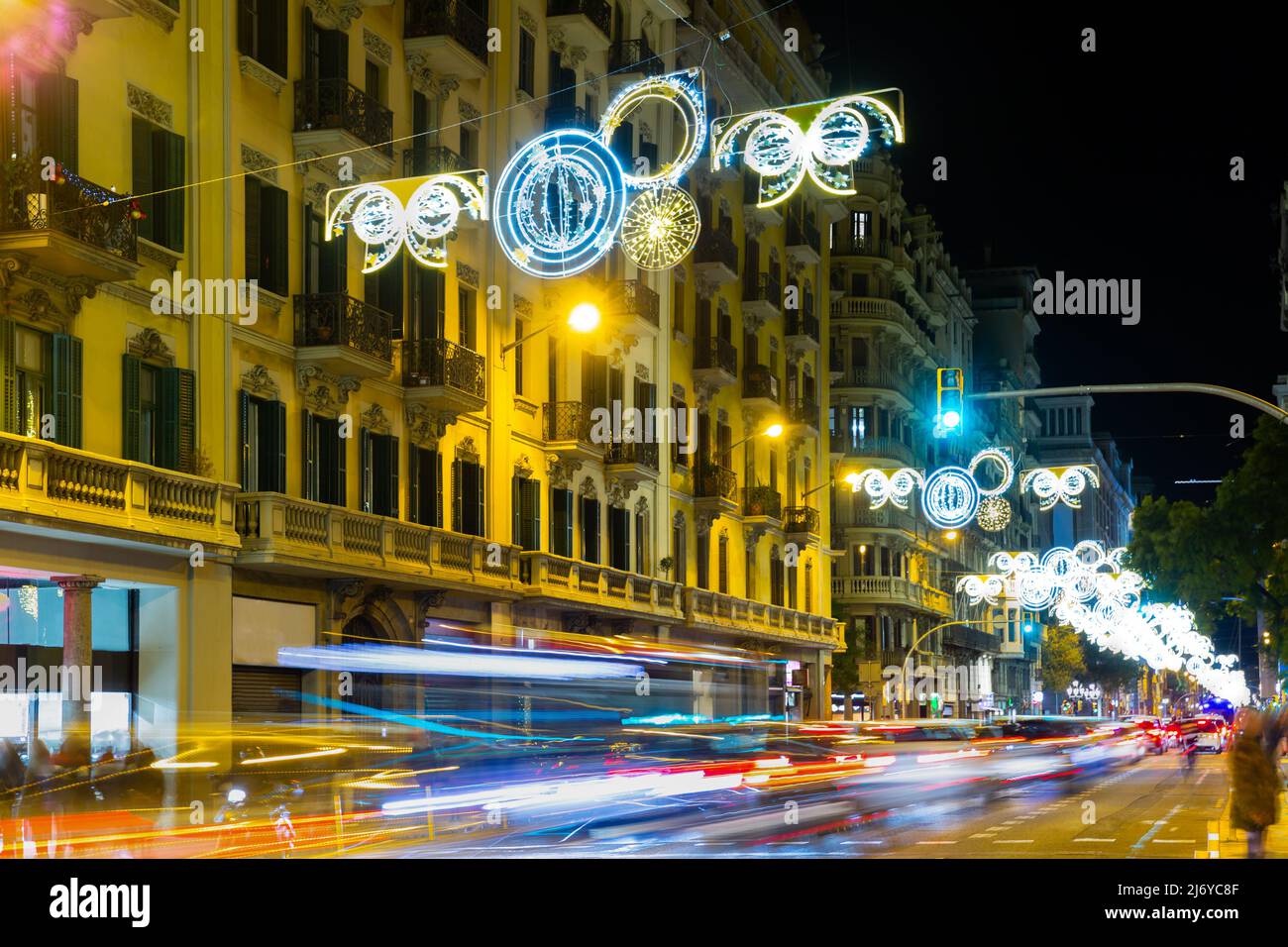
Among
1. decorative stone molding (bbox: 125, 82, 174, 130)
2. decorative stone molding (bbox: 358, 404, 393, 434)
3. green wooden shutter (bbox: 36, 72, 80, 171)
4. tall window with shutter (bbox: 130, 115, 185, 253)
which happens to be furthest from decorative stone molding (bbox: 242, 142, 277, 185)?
decorative stone molding (bbox: 358, 404, 393, 434)

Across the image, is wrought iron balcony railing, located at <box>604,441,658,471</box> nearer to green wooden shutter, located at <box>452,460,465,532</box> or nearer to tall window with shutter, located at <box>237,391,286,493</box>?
green wooden shutter, located at <box>452,460,465,532</box>

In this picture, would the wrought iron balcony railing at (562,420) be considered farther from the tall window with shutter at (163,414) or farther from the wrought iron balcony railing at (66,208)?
the wrought iron balcony railing at (66,208)

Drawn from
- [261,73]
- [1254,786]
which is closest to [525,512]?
[261,73]

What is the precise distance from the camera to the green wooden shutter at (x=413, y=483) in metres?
35.5

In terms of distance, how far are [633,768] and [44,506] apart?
333 inches

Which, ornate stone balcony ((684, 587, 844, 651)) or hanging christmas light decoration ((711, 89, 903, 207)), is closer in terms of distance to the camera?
hanging christmas light decoration ((711, 89, 903, 207))

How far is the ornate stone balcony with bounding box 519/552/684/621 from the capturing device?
1556 inches

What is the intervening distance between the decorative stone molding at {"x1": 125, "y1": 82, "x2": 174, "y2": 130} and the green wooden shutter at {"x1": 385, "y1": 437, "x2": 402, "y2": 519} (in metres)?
8.55

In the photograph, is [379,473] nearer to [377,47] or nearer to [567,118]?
[377,47]

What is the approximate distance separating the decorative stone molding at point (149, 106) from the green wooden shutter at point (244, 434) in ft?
15.0

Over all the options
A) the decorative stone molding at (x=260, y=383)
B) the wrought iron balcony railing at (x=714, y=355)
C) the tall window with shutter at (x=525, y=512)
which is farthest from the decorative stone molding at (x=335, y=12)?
the wrought iron balcony railing at (x=714, y=355)

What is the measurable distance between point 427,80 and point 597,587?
42.6 feet

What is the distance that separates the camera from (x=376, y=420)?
34188mm
